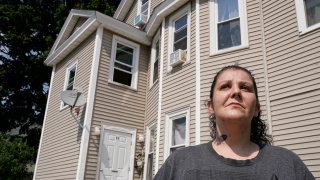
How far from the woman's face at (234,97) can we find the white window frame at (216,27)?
5801 mm

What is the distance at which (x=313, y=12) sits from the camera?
20.3 feet

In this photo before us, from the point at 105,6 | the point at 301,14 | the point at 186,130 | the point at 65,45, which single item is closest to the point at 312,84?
the point at 301,14

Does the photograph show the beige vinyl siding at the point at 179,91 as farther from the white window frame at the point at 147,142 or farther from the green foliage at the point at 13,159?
the green foliage at the point at 13,159

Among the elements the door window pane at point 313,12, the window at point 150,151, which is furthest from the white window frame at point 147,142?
the door window pane at point 313,12

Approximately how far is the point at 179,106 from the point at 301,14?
140 inches

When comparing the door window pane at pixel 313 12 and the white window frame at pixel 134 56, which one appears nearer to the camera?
the door window pane at pixel 313 12

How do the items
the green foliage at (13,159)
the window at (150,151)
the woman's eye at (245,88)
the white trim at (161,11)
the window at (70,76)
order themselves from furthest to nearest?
the green foliage at (13,159), the window at (70,76), the white trim at (161,11), the window at (150,151), the woman's eye at (245,88)

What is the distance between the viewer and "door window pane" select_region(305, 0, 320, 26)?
6117 millimetres

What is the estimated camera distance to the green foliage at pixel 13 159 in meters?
13.5

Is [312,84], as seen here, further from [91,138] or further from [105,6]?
[105,6]

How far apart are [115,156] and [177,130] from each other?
2225mm

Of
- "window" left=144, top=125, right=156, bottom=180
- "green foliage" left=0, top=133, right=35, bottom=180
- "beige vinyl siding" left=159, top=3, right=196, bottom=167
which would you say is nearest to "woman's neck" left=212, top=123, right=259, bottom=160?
"beige vinyl siding" left=159, top=3, right=196, bottom=167

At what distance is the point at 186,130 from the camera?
298 inches

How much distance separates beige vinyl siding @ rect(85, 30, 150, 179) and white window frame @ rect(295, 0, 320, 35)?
553 centimetres
